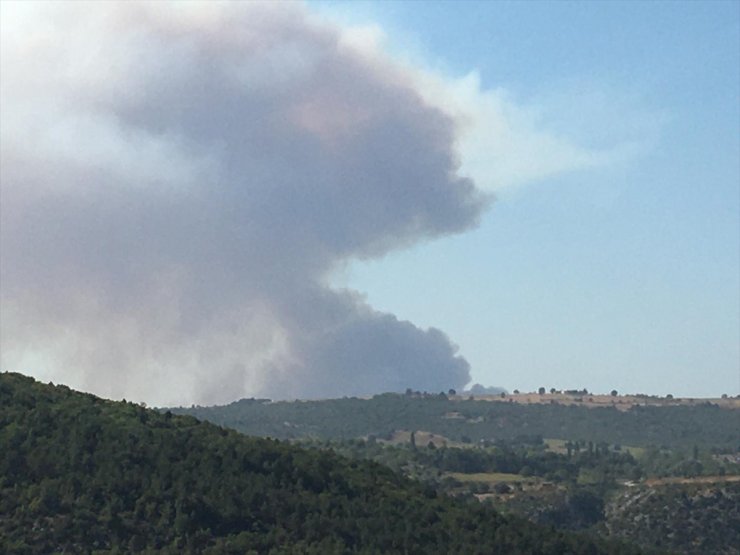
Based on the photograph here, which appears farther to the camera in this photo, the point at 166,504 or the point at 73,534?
the point at 166,504

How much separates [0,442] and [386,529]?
55283 mm

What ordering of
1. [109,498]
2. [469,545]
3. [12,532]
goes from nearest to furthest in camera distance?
[12,532] < [109,498] < [469,545]

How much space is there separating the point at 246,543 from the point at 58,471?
29.5 meters

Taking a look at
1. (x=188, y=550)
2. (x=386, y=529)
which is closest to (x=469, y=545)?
(x=386, y=529)

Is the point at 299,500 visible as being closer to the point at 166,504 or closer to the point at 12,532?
the point at 166,504

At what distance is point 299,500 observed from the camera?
196375 millimetres

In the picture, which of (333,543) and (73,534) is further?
(333,543)

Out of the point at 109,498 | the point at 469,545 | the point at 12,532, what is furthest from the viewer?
the point at 469,545

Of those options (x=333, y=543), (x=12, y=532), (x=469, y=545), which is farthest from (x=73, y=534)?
(x=469, y=545)

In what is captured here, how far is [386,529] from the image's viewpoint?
19400 centimetres

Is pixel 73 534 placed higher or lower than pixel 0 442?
lower

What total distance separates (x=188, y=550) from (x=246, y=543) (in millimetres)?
8197

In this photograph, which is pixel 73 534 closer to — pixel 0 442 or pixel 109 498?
pixel 109 498

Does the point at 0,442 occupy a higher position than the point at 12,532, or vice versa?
the point at 0,442
